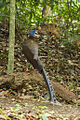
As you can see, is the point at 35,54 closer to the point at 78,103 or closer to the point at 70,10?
the point at 78,103

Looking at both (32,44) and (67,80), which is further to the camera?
(67,80)

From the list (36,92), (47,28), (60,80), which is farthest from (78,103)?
(47,28)

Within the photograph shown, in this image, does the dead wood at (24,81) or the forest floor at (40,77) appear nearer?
the forest floor at (40,77)

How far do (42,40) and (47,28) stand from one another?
4.07 feet

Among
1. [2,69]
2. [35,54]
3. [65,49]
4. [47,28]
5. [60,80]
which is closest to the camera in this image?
[35,54]

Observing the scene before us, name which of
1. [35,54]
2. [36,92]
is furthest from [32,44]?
[36,92]

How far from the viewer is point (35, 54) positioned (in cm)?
423

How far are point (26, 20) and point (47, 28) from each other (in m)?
1.27

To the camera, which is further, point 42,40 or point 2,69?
point 42,40

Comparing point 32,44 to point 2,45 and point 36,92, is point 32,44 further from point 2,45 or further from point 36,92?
point 2,45

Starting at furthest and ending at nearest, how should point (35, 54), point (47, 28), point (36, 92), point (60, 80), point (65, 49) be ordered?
1. point (65, 49)
2. point (47, 28)
3. point (60, 80)
4. point (36, 92)
5. point (35, 54)

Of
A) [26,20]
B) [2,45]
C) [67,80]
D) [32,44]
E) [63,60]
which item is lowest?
[67,80]

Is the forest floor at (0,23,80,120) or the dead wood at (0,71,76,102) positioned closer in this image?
the forest floor at (0,23,80,120)

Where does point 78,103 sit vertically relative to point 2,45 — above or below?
below
